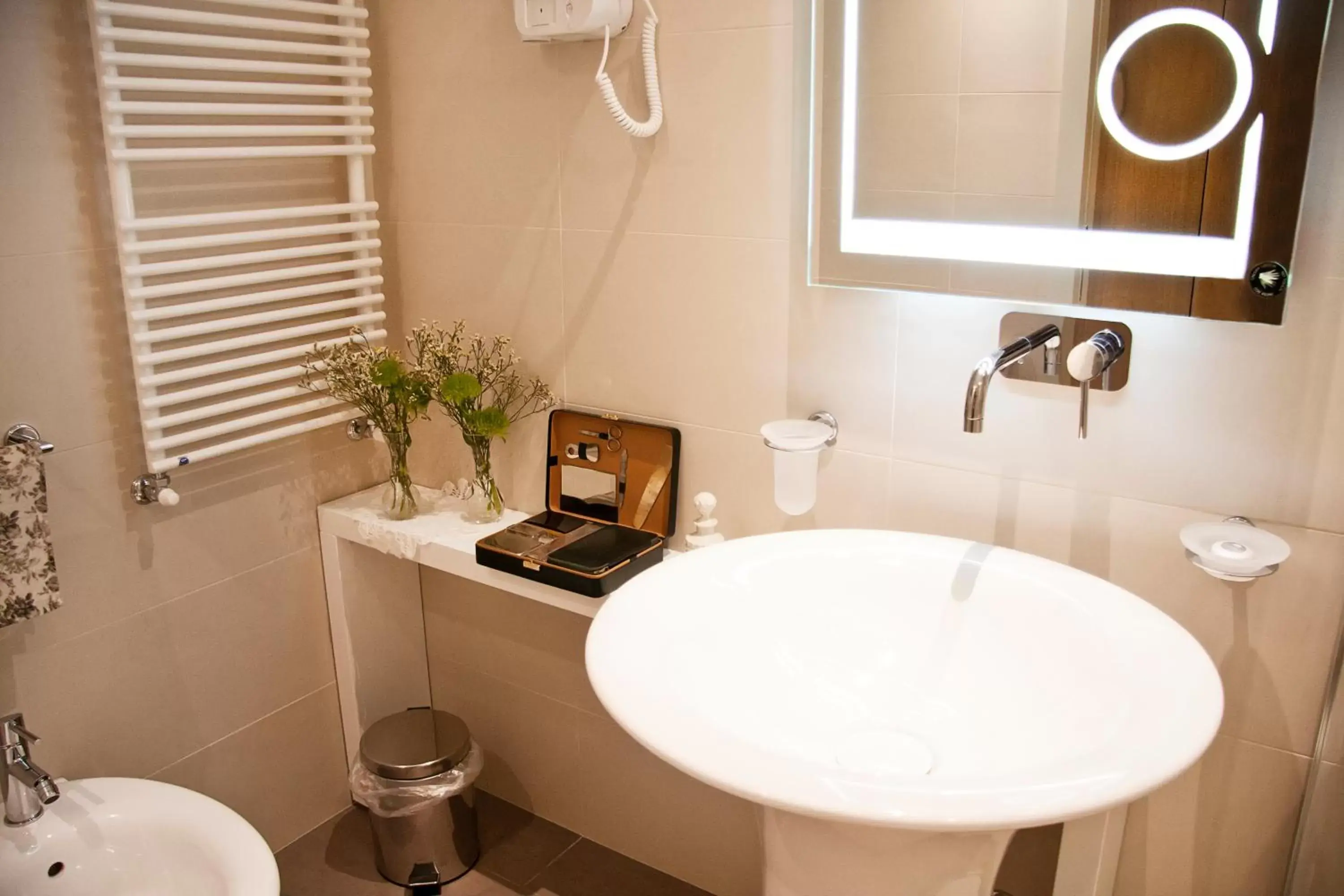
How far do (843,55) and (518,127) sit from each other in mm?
624

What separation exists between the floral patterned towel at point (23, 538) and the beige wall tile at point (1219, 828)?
5.14 ft

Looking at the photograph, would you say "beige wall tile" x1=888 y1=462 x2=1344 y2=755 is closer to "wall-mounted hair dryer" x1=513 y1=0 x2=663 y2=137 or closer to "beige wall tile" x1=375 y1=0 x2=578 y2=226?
"wall-mounted hair dryer" x1=513 y1=0 x2=663 y2=137

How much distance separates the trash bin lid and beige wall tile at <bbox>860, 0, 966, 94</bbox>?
4.53ft

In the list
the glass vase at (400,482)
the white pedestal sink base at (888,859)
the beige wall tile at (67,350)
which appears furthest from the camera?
the glass vase at (400,482)

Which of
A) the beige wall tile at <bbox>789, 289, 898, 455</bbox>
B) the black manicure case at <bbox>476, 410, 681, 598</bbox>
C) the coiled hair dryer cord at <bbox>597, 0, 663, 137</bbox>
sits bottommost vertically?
the black manicure case at <bbox>476, 410, 681, 598</bbox>

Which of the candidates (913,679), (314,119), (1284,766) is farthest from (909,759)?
(314,119)

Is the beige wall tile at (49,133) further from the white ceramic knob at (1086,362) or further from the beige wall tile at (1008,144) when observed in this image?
the white ceramic knob at (1086,362)

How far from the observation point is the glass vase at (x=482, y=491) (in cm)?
182

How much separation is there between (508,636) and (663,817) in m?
0.46

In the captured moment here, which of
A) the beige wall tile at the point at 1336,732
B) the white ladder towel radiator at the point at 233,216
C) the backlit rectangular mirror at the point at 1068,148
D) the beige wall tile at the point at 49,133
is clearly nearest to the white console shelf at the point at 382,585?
the white ladder towel radiator at the point at 233,216

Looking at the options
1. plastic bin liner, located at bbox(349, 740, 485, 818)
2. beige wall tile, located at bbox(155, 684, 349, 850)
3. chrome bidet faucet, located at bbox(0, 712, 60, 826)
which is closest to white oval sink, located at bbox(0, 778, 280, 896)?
chrome bidet faucet, located at bbox(0, 712, 60, 826)

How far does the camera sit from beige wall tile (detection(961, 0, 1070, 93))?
1.22 meters

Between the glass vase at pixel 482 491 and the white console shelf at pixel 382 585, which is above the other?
the glass vase at pixel 482 491

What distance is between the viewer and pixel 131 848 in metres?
1.59
